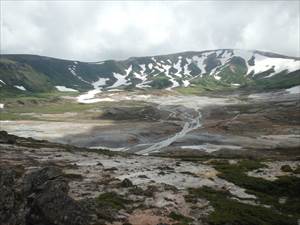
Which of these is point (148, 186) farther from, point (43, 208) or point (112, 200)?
point (43, 208)

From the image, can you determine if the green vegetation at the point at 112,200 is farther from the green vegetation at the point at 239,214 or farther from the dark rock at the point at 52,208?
the dark rock at the point at 52,208

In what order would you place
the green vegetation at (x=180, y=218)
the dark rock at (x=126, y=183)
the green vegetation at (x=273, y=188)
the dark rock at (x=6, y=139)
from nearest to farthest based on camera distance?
the green vegetation at (x=180, y=218)
the green vegetation at (x=273, y=188)
the dark rock at (x=126, y=183)
the dark rock at (x=6, y=139)

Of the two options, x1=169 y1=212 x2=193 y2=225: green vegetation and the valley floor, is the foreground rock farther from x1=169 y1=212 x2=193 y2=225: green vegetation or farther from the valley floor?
x1=169 y1=212 x2=193 y2=225: green vegetation

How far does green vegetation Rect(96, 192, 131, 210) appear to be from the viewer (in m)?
44.5

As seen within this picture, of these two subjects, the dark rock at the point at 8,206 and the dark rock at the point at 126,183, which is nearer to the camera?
the dark rock at the point at 8,206

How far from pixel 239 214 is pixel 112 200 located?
43.8ft

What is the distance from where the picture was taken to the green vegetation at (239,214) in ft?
136

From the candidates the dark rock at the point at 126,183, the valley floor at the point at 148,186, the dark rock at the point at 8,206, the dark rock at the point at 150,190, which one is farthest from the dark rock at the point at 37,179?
the dark rock at the point at 126,183

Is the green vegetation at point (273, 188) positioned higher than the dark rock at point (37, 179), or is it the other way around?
the dark rock at point (37, 179)

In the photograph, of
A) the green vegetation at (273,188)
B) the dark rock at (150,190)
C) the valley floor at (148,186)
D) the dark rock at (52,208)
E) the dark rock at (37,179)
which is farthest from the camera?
the dark rock at (150,190)

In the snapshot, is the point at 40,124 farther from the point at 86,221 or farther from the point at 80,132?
the point at 86,221

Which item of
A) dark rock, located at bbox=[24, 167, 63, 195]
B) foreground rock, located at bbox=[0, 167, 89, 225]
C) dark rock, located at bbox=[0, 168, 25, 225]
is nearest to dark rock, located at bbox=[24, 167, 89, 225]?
foreground rock, located at bbox=[0, 167, 89, 225]

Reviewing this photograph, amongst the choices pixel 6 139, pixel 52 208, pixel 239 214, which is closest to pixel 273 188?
pixel 239 214

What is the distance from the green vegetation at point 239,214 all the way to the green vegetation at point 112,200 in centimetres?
784
